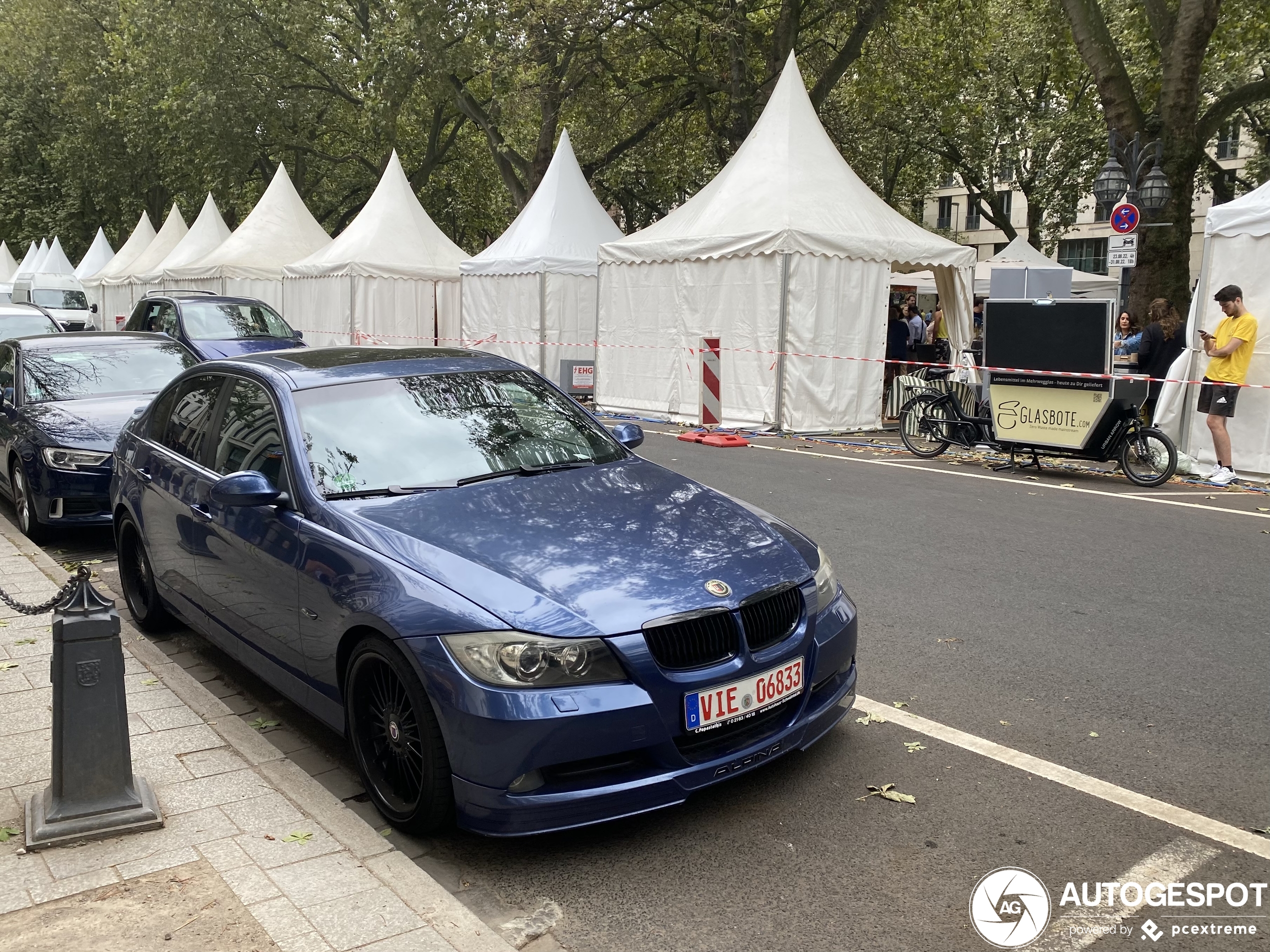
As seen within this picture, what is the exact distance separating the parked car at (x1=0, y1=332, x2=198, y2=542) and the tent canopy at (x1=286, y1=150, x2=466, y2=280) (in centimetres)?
1336

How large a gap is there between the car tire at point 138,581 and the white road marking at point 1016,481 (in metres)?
7.96

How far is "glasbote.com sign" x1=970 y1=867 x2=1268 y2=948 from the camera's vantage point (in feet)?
9.87

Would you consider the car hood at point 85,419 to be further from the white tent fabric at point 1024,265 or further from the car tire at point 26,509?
the white tent fabric at point 1024,265

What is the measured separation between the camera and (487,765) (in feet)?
10.7

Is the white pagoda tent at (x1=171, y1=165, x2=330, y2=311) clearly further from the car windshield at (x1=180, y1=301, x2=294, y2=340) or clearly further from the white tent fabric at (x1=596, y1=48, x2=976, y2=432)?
the white tent fabric at (x1=596, y1=48, x2=976, y2=432)

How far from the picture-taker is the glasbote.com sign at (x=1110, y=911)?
3010 millimetres

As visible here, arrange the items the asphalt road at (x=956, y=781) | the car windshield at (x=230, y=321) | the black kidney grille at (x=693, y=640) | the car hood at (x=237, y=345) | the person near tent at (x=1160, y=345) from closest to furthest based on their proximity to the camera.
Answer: the asphalt road at (x=956, y=781) < the black kidney grille at (x=693, y=640) < the person near tent at (x=1160, y=345) < the car hood at (x=237, y=345) < the car windshield at (x=230, y=321)

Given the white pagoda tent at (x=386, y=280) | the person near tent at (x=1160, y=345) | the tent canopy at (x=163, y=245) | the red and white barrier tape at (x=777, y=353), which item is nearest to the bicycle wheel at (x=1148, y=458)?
the red and white barrier tape at (x=777, y=353)

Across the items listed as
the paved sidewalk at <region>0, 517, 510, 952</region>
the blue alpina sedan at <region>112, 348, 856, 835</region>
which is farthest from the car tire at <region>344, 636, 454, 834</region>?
the paved sidewalk at <region>0, 517, 510, 952</region>

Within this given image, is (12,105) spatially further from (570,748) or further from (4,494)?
(570,748)

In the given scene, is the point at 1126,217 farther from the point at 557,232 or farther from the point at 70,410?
the point at 70,410

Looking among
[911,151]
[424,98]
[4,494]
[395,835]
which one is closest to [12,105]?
[424,98]

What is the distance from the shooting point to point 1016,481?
11.0m

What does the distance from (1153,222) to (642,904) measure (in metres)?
14.1
